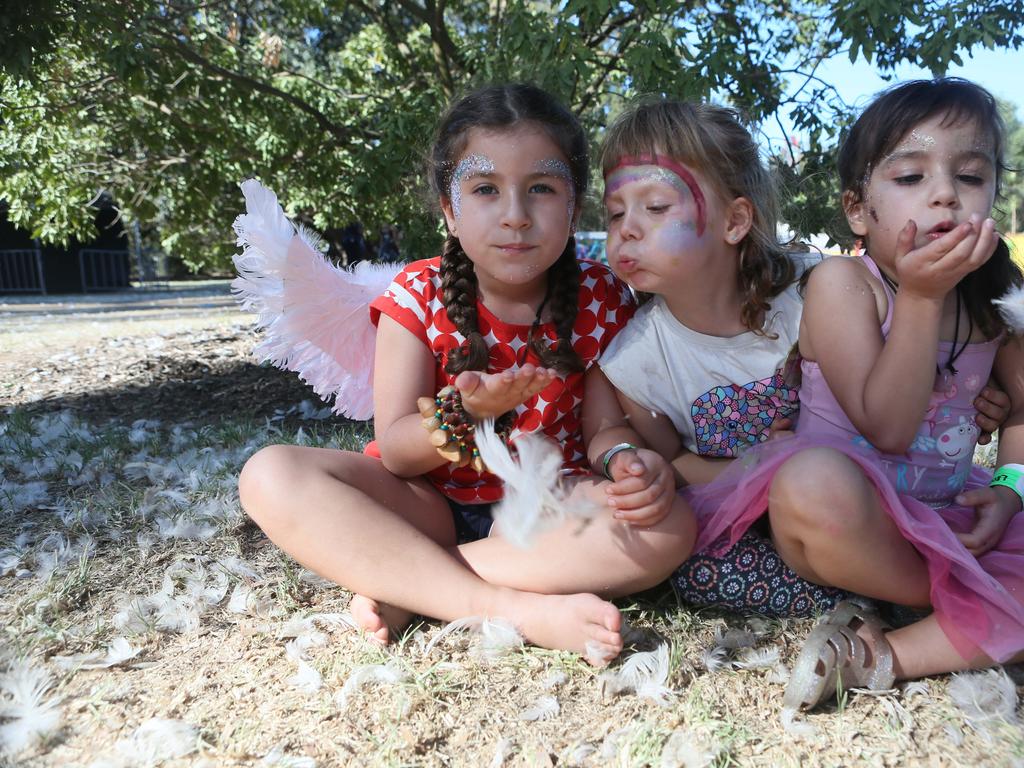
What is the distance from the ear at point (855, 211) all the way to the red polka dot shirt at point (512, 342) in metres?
0.62

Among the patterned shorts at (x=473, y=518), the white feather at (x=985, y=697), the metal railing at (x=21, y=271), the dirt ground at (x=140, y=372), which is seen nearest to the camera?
the white feather at (x=985, y=697)

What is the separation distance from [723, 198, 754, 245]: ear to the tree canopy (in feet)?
3.11

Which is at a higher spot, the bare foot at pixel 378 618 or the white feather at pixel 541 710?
the bare foot at pixel 378 618

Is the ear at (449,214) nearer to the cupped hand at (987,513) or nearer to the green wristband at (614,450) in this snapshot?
the green wristband at (614,450)

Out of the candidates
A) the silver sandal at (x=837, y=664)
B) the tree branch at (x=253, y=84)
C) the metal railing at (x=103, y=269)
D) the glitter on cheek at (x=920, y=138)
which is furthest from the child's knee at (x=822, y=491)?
the metal railing at (x=103, y=269)

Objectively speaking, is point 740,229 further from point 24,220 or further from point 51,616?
point 24,220

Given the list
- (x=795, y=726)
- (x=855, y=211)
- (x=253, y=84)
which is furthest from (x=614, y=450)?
(x=253, y=84)

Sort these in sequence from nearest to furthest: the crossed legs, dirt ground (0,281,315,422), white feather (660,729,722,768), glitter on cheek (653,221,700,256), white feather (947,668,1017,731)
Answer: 1. white feather (660,729,722,768)
2. white feather (947,668,1017,731)
3. the crossed legs
4. glitter on cheek (653,221,700,256)
5. dirt ground (0,281,315,422)

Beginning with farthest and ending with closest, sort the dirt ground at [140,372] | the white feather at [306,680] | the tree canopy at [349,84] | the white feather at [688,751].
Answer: the dirt ground at [140,372], the tree canopy at [349,84], the white feather at [306,680], the white feather at [688,751]

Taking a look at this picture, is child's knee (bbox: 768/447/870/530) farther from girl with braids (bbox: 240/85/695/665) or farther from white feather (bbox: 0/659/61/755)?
white feather (bbox: 0/659/61/755)

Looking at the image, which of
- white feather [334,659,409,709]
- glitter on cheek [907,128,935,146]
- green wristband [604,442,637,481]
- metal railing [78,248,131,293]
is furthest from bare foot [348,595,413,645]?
metal railing [78,248,131,293]

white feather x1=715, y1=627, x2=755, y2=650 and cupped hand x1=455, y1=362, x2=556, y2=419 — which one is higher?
cupped hand x1=455, y1=362, x2=556, y2=419

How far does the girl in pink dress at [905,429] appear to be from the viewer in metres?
1.62

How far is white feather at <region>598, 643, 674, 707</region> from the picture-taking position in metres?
1.61
